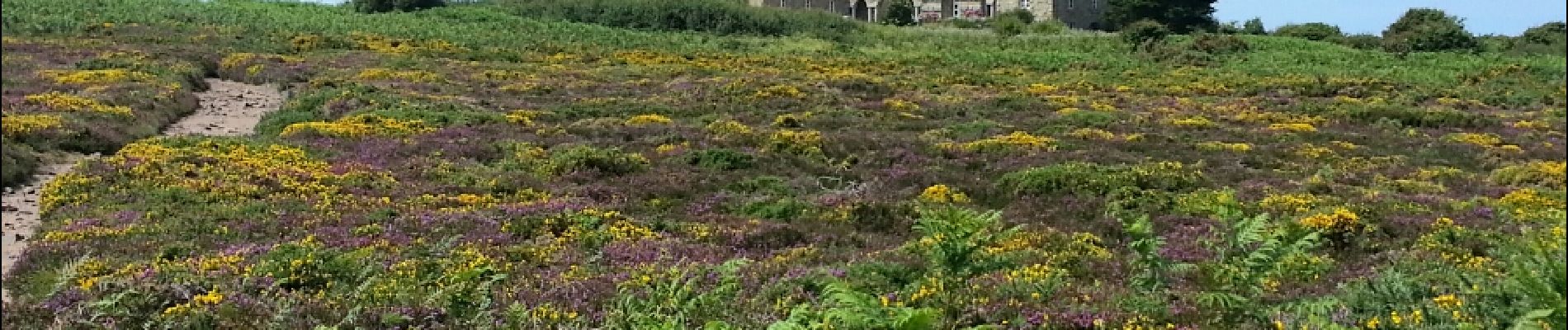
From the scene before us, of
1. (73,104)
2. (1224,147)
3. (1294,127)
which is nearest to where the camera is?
(73,104)

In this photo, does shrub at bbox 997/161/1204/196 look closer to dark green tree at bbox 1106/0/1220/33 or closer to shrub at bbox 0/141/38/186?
shrub at bbox 0/141/38/186

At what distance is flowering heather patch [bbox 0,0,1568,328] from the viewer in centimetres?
906

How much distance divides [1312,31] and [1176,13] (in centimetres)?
890

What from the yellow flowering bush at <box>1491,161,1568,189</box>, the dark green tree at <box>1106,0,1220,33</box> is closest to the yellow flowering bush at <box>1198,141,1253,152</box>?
the yellow flowering bush at <box>1491,161,1568,189</box>

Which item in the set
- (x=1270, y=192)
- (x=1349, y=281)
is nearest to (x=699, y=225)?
(x=1349, y=281)

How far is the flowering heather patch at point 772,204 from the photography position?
29.7ft

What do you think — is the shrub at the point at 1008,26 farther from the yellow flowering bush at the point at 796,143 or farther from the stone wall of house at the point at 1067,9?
the yellow flowering bush at the point at 796,143

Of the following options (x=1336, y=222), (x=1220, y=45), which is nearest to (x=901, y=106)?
(x=1336, y=222)

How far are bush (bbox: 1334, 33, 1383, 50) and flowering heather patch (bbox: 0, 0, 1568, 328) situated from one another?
25.6m

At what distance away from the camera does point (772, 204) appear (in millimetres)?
16094

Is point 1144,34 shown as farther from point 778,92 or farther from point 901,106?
point 778,92

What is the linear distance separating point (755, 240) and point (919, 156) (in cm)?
906

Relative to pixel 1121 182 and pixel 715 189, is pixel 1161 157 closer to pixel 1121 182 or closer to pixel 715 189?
pixel 1121 182

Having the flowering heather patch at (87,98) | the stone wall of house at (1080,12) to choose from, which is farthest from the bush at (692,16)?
the flowering heather patch at (87,98)
